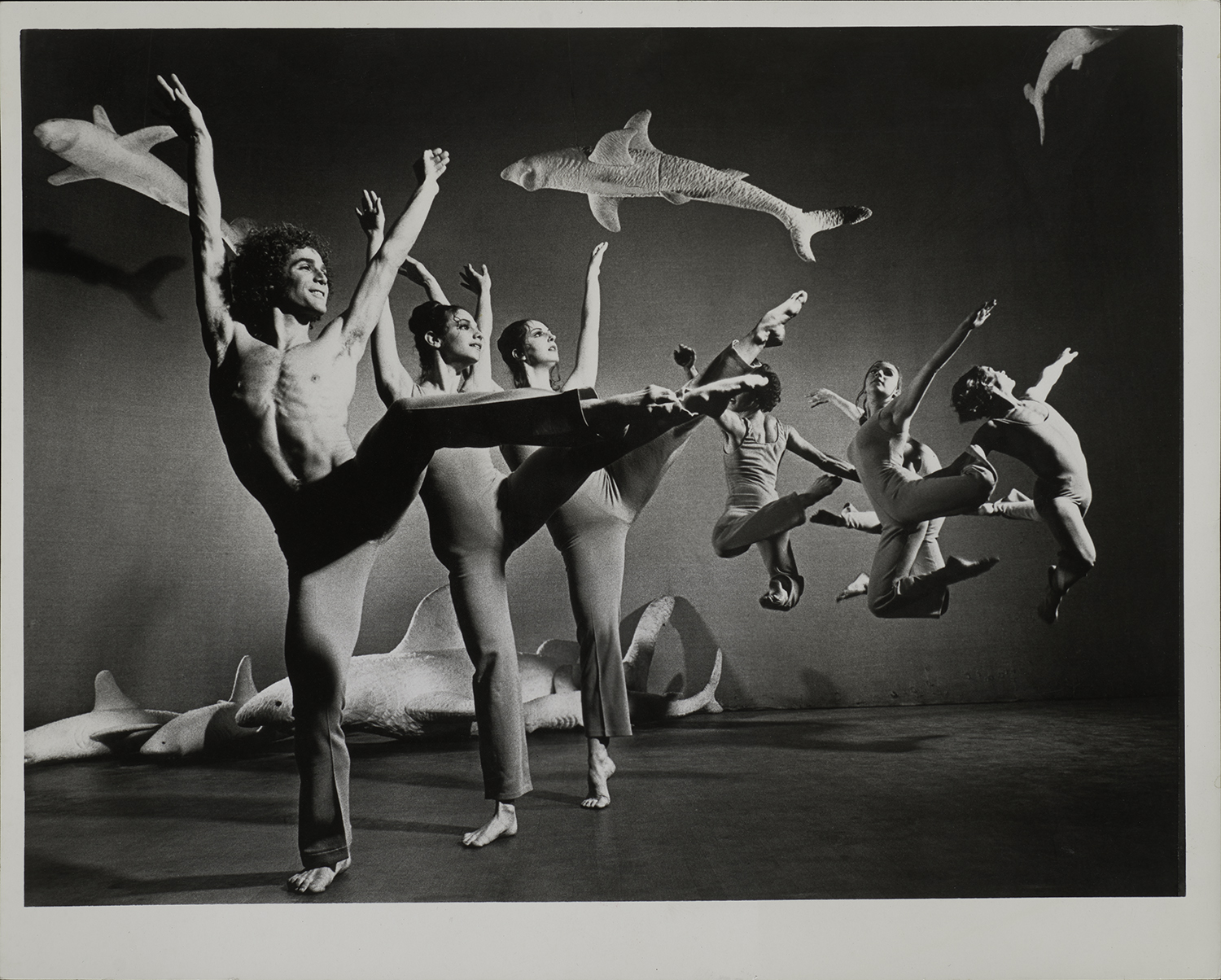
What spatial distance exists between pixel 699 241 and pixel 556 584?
151 centimetres

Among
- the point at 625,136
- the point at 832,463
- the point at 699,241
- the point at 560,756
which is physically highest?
the point at 625,136

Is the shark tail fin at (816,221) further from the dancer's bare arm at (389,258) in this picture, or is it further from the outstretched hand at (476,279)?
the dancer's bare arm at (389,258)

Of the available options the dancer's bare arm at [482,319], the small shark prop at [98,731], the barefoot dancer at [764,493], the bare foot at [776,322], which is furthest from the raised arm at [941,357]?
the small shark prop at [98,731]

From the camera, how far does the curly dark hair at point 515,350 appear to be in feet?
13.1

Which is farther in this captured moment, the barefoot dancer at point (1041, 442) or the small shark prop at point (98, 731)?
the barefoot dancer at point (1041, 442)

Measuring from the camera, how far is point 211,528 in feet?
13.2

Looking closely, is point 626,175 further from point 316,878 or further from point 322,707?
point 316,878

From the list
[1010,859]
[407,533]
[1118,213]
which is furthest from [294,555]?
[1118,213]

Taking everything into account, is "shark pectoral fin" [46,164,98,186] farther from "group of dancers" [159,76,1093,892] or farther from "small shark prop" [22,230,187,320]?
"group of dancers" [159,76,1093,892]

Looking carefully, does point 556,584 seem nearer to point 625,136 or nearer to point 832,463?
point 832,463

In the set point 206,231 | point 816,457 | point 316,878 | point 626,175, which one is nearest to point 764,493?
point 816,457

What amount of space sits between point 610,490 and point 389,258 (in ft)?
4.05

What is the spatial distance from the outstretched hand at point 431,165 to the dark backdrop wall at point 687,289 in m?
0.05

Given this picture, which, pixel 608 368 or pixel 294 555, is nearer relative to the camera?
pixel 294 555
